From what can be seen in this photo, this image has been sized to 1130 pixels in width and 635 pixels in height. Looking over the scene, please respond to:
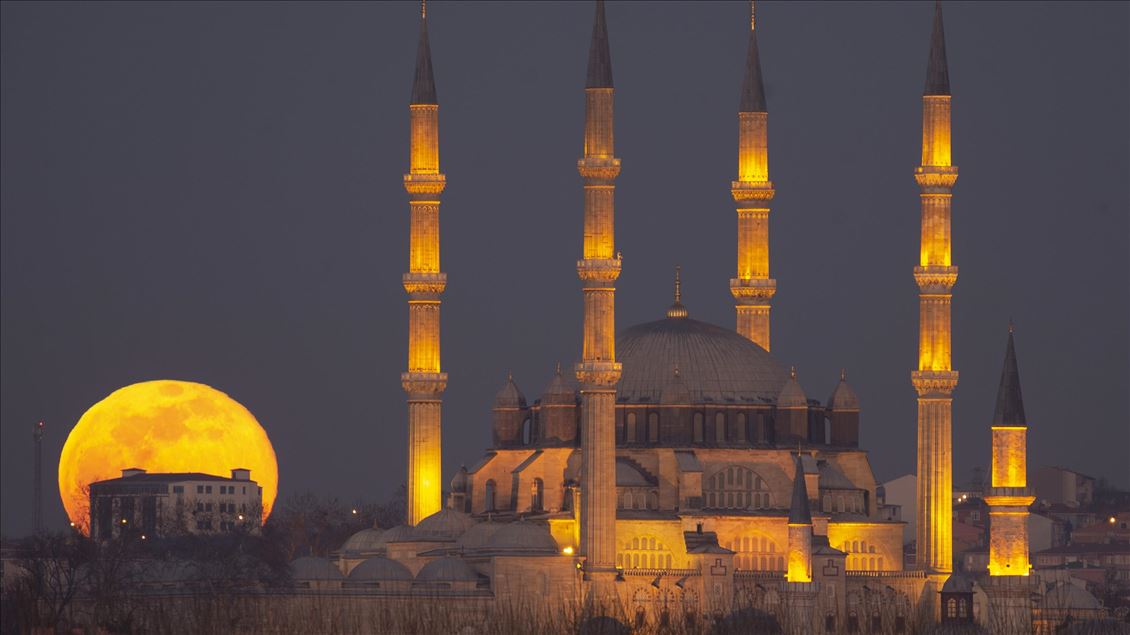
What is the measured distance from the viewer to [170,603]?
77.1 metres

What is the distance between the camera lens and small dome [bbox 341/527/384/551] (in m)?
86.1

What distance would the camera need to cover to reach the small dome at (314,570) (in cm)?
8188

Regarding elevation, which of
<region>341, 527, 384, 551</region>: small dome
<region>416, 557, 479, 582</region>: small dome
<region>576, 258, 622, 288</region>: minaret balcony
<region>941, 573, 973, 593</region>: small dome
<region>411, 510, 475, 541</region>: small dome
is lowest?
<region>941, 573, 973, 593</region>: small dome

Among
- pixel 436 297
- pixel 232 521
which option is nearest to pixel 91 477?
pixel 232 521

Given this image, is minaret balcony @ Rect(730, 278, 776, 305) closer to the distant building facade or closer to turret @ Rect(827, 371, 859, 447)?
turret @ Rect(827, 371, 859, 447)

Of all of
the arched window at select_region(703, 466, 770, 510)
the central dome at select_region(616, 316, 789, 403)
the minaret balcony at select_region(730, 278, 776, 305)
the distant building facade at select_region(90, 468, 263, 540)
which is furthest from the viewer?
the distant building facade at select_region(90, 468, 263, 540)

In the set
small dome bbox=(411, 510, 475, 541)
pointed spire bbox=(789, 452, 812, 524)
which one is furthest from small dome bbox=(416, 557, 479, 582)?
pointed spire bbox=(789, 452, 812, 524)

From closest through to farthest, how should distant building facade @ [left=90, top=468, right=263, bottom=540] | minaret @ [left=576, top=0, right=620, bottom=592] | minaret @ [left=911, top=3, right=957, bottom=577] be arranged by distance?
1. minaret @ [left=576, top=0, right=620, bottom=592]
2. minaret @ [left=911, top=3, right=957, bottom=577]
3. distant building facade @ [left=90, top=468, right=263, bottom=540]

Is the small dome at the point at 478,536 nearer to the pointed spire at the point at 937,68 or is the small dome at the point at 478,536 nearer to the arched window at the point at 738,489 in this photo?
the arched window at the point at 738,489

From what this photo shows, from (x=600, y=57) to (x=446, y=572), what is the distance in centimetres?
1157

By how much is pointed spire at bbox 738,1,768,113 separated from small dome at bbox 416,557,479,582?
14.2 m

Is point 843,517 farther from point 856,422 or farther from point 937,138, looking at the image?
point 937,138

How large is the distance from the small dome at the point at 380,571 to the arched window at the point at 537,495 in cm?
530

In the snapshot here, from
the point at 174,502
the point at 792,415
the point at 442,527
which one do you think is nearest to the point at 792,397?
the point at 792,415
